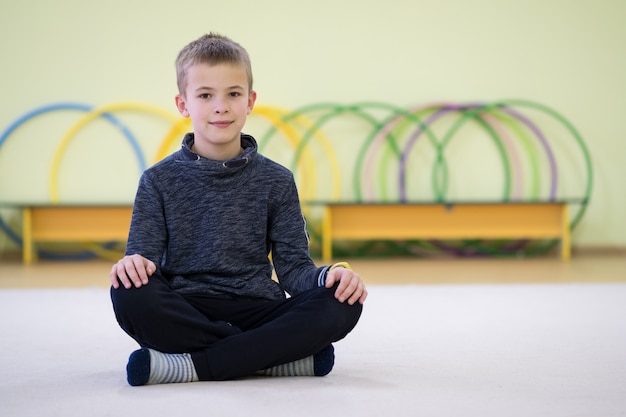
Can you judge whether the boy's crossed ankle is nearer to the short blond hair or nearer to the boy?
the boy

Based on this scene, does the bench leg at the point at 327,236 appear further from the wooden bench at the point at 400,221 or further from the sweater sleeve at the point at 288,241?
the sweater sleeve at the point at 288,241

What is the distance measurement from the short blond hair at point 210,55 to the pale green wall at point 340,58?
2873 millimetres

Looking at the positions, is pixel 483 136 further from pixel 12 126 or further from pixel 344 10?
pixel 12 126

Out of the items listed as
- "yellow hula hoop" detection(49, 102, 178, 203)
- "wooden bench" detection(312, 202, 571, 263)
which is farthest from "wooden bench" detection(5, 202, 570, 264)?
"yellow hula hoop" detection(49, 102, 178, 203)

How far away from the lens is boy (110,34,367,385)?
1402mm

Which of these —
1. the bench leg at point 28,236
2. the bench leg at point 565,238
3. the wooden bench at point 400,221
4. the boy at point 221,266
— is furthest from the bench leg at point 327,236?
the boy at point 221,266

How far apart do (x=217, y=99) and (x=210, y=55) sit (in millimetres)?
88

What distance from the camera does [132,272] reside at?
1.39 m

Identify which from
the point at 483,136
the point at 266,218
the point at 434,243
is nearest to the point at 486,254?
the point at 434,243

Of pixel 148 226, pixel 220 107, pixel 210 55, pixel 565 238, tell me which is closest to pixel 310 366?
pixel 148 226

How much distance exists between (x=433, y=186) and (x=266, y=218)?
2.99 metres

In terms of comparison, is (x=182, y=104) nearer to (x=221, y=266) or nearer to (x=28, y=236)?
(x=221, y=266)

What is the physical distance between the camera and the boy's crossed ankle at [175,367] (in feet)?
4.55

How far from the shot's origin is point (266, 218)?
1582mm
